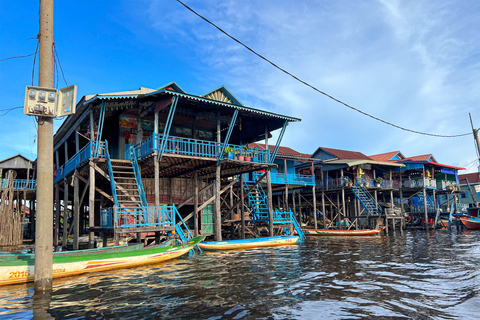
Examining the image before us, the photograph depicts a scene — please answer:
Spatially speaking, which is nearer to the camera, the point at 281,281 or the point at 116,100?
the point at 281,281

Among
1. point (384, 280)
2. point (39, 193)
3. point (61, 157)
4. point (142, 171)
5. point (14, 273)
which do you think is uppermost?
point (61, 157)

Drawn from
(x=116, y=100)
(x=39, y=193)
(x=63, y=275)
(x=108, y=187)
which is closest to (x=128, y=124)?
(x=116, y=100)

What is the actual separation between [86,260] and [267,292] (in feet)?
16.9

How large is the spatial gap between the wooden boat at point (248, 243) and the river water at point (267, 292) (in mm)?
3051

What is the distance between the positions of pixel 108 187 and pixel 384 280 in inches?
572

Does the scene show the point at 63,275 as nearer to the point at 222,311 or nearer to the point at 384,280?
the point at 222,311

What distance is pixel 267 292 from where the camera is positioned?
7371 mm

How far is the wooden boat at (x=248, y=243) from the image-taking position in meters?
14.8

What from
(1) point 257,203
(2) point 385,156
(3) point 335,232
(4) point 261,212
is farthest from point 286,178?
(2) point 385,156

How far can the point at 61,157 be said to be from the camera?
26.0 m

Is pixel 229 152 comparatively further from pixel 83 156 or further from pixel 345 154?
pixel 345 154

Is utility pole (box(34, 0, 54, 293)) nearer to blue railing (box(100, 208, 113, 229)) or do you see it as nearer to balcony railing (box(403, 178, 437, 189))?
blue railing (box(100, 208, 113, 229))

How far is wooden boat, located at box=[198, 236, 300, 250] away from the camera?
48.4ft

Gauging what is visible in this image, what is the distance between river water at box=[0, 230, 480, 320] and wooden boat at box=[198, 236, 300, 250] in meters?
3.05
